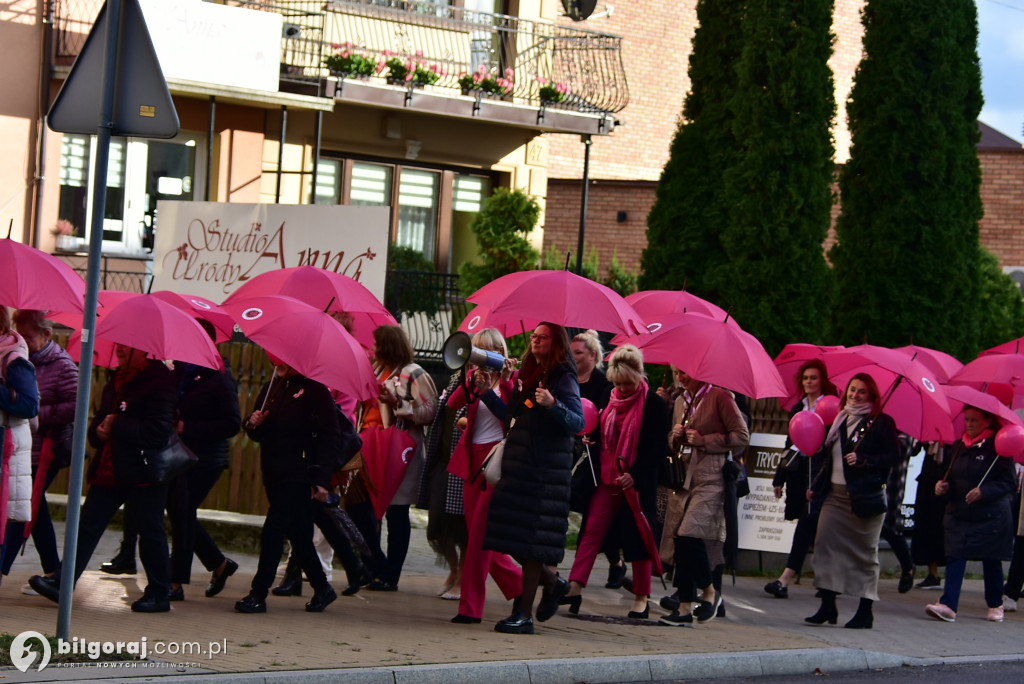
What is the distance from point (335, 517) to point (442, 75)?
12.8m

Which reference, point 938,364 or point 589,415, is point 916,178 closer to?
point 938,364

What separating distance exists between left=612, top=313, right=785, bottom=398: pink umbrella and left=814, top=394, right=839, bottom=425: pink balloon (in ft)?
5.30

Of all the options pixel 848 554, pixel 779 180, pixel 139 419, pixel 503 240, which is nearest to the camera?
pixel 139 419

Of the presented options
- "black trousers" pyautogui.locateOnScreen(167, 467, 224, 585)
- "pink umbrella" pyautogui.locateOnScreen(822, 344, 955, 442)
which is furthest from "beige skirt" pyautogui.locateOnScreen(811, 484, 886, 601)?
"black trousers" pyautogui.locateOnScreen(167, 467, 224, 585)

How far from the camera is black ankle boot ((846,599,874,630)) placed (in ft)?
32.4

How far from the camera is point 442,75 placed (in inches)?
809

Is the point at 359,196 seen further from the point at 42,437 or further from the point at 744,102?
the point at 42,437

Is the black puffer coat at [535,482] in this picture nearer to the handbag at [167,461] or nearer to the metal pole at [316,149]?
the handbag at [167,461]

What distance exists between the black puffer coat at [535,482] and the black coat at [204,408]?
1.94 metres

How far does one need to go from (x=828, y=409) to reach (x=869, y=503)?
1.27 meters

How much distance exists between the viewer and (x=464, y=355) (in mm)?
8102

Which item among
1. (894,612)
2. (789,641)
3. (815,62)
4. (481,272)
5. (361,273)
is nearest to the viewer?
(789,641)

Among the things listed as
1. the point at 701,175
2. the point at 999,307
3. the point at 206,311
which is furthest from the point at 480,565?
the point at 999,307

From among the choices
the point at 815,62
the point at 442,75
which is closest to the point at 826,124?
the point at 815,62
